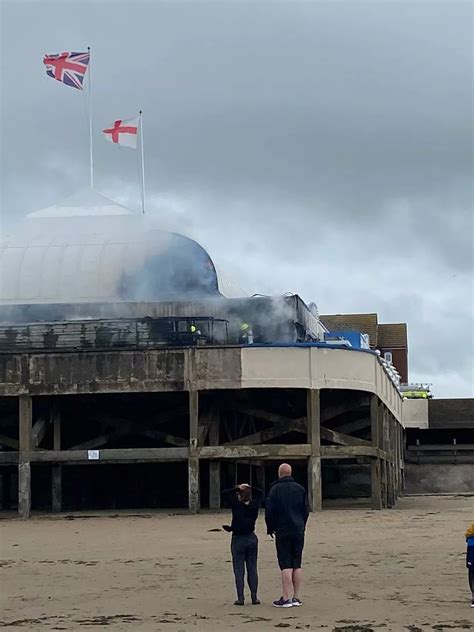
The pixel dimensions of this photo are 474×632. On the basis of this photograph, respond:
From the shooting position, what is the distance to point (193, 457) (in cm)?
3209

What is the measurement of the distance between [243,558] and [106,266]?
1090 inches

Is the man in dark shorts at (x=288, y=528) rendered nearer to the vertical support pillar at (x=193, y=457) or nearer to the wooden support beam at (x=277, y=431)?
the vertical support pillar at (x=193, y=457)

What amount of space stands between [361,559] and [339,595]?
4490 mm

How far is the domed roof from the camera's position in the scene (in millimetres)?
40250

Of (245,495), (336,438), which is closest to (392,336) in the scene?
(336,438)

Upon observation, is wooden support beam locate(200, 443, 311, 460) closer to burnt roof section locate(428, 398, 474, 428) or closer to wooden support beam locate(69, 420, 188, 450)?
wooden support beam locate(69, 420, 188, 450)

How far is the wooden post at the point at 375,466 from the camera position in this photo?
33.4m

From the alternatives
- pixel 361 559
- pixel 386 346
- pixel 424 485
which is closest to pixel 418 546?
pixel 361 559

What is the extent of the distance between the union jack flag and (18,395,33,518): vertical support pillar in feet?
43.3

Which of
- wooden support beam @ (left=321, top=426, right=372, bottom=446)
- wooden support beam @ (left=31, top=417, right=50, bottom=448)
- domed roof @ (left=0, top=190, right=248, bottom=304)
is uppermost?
domed roof @ (left=0, top=190, right=248, bottom=304)

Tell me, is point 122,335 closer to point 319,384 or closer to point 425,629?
point 319,384

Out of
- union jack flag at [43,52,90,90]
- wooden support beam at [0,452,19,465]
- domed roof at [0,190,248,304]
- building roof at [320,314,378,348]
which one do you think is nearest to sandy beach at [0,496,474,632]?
wooden support beam at [0,452,19,465]

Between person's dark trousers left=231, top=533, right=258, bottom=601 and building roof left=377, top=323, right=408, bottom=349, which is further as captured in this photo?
building roof left=377, top=323, right=408, bottom=349

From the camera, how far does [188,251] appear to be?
41.0 metres
